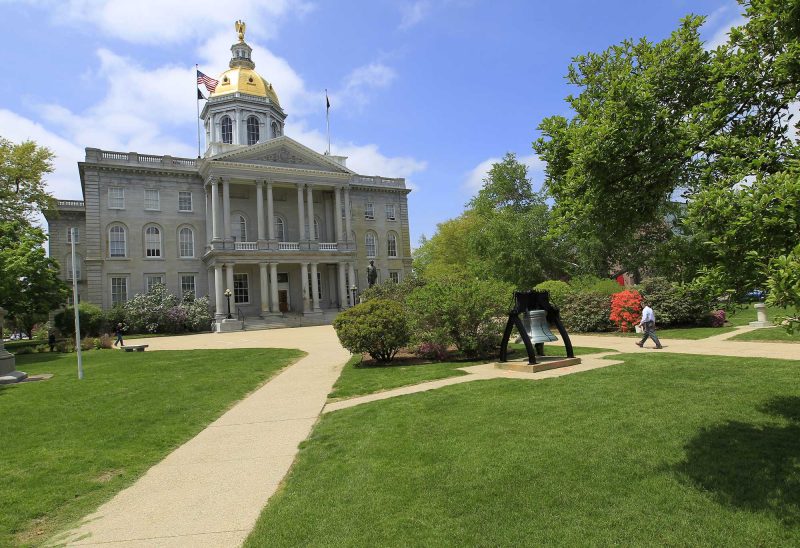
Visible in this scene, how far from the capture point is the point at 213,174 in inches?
1692

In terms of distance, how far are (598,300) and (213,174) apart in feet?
110

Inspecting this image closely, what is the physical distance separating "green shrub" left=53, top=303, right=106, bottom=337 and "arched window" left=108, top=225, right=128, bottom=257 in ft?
25.1

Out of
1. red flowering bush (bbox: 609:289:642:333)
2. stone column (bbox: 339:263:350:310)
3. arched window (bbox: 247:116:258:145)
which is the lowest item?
red flowering bush (bbox: 609:289:642:333)

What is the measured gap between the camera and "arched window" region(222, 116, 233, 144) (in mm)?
52625

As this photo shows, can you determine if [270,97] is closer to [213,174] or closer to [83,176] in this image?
[213,174]

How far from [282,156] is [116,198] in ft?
47.3

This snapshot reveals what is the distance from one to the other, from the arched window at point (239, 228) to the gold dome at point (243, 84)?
14945 mm

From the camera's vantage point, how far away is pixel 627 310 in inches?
833

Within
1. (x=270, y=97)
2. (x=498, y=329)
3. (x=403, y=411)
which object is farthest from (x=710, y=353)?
(x=270, y=97)

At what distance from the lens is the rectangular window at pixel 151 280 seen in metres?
42.9

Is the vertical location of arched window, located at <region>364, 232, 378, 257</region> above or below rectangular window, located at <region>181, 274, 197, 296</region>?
above

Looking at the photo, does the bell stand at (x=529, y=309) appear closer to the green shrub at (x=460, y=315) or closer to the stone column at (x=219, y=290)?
the green shrub at (x=460, y=315)

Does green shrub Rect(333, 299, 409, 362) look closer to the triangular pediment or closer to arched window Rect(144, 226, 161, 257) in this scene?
the triangular pediment

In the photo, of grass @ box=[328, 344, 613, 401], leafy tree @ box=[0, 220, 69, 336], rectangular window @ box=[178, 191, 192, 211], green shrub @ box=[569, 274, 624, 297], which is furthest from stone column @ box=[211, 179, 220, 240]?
grass @ box=[328, 344, 613, 401]
